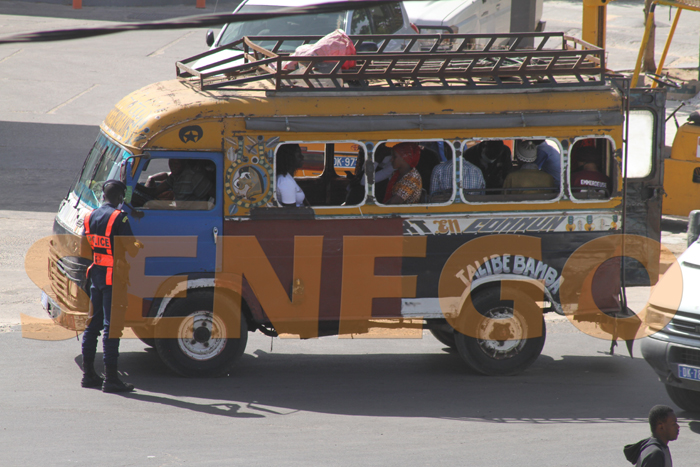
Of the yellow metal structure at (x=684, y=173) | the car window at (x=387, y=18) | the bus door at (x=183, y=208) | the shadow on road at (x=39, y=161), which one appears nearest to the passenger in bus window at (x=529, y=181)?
the bus door at (x=183, y=208)

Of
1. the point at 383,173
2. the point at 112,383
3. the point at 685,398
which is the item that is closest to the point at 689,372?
the point at 685,398

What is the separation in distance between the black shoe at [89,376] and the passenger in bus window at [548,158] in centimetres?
491

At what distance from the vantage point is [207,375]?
793 centimetres

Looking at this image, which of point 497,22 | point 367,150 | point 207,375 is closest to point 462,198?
point 367,150

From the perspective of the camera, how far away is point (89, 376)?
767 cm

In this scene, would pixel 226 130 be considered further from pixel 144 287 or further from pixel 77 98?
pixel 77 98

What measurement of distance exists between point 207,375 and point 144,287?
1.08 meters

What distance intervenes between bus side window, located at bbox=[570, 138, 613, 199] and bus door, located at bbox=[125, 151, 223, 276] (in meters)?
3.59

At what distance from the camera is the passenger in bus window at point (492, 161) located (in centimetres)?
A: 846

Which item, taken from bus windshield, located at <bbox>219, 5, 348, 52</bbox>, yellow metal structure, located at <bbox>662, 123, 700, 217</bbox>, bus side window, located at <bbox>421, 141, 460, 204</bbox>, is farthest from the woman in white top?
yellow metal structure, located at <bbox>662, 123, 700, 217</bbox>

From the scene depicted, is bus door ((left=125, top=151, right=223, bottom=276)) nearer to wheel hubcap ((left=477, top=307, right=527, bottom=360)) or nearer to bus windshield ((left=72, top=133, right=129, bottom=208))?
bus windshield ((left=72, top=133, right=129, bottom=208))

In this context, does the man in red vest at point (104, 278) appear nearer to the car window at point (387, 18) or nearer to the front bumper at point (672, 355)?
the front bumper at point (672, 355)

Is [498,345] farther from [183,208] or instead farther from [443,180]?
[183,208]

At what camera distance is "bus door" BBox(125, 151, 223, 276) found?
24.8ft
